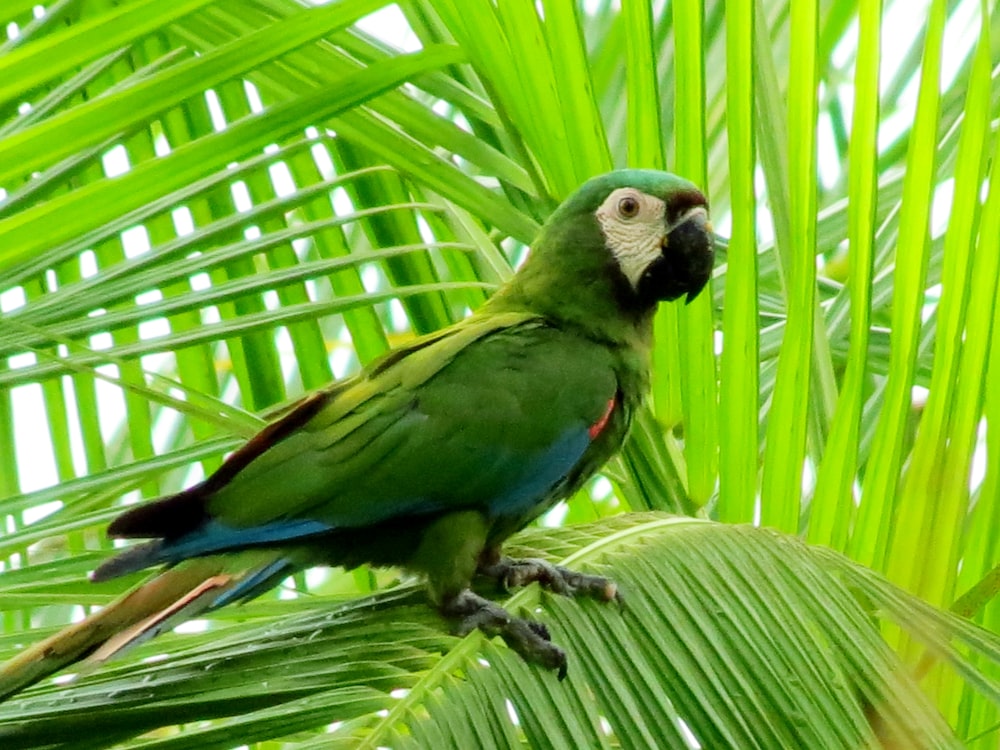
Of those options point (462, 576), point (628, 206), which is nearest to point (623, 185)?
point (628, 206)

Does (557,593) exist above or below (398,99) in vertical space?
below

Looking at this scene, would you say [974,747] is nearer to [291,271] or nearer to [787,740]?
[787,740]

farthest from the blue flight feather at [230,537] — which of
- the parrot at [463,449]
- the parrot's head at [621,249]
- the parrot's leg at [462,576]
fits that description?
the parrot's head at [621,249]

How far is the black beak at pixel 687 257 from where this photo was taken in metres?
1.28

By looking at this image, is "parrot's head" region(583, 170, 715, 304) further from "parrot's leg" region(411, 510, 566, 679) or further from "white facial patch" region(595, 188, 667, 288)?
"parrot's leg" region(411, 510, 566, 679)

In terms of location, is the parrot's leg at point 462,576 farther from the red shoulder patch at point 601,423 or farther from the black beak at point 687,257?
the black beak at point 687,257

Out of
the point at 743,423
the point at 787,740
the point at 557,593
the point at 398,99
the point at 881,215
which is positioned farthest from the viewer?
the point at 881,215

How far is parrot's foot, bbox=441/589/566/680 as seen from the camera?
0.81 meters

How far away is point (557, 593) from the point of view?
93 centimetres

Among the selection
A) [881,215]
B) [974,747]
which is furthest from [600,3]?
[974,747]

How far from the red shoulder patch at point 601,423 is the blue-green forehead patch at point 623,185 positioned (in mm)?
212

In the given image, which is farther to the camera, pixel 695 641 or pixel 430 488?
pixel 430 488

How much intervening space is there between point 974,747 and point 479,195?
0.69 m

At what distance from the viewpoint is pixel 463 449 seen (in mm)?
1177
